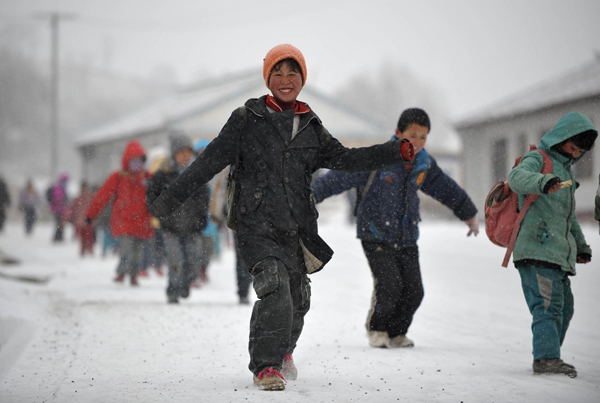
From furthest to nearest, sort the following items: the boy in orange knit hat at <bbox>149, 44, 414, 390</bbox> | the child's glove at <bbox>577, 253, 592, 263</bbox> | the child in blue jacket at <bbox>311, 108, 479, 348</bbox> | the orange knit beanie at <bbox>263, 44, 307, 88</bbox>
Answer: the child in blue jacket at <bbox>311, 108, 479, 348</bbox>
the child's glove at <bbox>577, 253, 592, 263</bbox>
the orange knit beanie at <bbox>263, 44, 307, 88</bbox>
the boy in orange knit hat at <bbox>149, 44, 414, 390</bbox>

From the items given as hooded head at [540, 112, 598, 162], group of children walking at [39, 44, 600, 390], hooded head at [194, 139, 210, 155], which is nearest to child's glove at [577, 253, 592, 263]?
group of children walking at [39, 44, 600, 390]

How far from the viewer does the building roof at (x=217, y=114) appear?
97.8 feet

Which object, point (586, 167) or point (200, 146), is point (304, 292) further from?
point (586, 167)

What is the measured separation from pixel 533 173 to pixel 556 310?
894mm

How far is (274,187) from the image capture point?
3887 mm

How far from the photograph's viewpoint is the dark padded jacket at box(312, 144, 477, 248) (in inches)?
214

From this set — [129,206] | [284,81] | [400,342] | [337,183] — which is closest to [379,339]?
[400,342]

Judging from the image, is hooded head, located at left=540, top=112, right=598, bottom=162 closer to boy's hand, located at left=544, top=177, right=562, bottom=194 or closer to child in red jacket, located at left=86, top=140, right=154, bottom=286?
boy's hand, located at left=544, top=177, right=562, bottom=194

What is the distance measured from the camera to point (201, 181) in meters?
3.94

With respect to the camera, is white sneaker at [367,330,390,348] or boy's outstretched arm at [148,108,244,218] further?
white sneaker at [367,330,390,348]

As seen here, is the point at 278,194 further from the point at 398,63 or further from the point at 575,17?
the point at 398,63

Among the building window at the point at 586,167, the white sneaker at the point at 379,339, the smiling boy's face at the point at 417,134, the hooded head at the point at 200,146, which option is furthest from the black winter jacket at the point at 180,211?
the building window at the point at 586,167

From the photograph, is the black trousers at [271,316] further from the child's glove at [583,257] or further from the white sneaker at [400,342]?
the child's glove at [583,257]

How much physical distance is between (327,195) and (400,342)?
1235 mm
